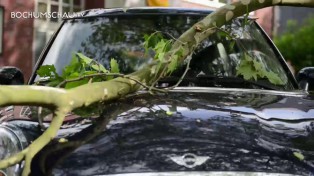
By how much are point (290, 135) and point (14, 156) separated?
3.82 feet

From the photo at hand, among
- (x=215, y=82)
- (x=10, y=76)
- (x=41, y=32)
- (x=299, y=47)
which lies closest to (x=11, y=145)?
(x=215, y=82)

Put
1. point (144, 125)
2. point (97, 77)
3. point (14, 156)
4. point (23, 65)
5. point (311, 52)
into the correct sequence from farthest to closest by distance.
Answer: point (311, 52) → point (23, 65) → point (97, 77) → point (144, 125) → point (14, 156)

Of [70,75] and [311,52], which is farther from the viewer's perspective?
[311,52]

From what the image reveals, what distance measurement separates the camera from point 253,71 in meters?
4.18

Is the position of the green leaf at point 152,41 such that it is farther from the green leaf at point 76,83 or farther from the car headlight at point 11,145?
the car headlight at point 11,145

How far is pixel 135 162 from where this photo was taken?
9.12ft

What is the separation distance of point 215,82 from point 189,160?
139 centimetres

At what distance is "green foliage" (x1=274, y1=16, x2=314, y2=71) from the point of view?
1481 centimetres

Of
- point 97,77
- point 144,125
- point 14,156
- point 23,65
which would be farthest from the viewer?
point 23,65

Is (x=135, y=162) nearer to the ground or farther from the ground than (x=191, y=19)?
nearer to the ground

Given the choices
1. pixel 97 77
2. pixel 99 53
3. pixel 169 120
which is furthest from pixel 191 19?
pixel 169 120

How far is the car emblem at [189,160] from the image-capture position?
2754 millimetres

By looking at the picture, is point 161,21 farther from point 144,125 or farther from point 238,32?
point 144,125

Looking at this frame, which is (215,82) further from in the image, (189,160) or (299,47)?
(299,47)
